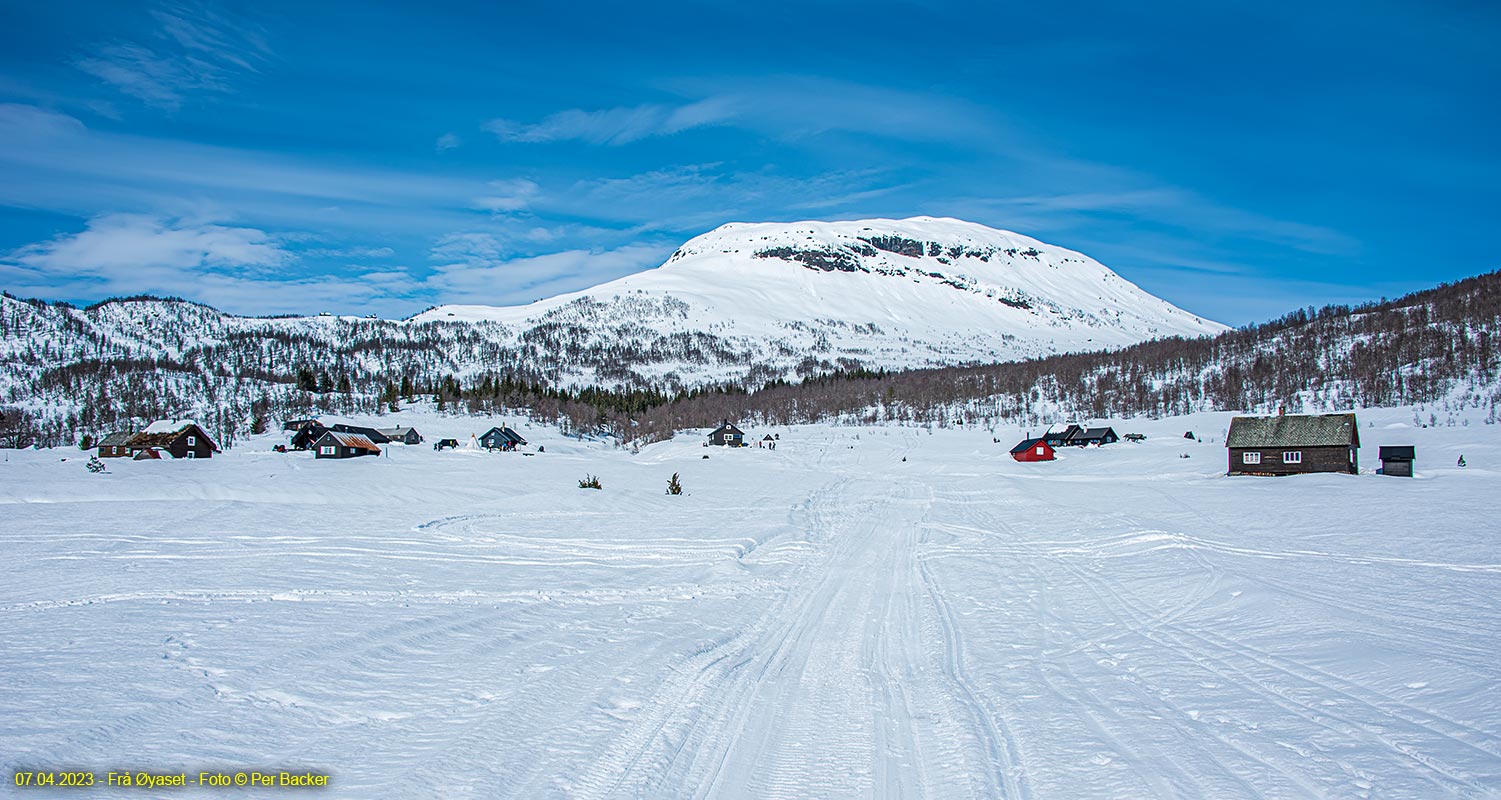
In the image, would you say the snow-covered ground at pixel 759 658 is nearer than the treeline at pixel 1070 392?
Yes

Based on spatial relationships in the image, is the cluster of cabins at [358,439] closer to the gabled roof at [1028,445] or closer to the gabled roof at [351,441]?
the gabled roof at [351,441]

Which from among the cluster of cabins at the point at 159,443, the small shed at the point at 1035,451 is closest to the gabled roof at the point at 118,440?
the cluster of cabins at the point at 159,443

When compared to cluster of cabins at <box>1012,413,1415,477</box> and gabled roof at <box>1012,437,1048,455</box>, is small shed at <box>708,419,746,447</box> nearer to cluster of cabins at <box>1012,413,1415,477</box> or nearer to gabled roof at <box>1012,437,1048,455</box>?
gabled roof at <box>1012,437,1048,455</box>

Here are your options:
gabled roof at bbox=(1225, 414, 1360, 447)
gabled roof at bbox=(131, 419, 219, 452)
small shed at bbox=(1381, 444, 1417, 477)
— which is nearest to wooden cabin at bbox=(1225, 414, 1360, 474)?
gabled roof at bbox=(1225, 414, 1360, 447)

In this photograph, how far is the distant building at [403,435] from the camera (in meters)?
121

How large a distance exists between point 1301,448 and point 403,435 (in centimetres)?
11420

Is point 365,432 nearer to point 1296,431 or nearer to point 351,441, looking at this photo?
point 351,441

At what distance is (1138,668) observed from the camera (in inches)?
347

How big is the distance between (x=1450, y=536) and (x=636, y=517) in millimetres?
23777

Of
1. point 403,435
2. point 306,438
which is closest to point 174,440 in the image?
point 306,438

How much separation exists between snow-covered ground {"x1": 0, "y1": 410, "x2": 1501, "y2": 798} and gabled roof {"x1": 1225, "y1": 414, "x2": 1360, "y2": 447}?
31836 millimetres

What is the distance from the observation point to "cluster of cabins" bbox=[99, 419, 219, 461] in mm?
84125

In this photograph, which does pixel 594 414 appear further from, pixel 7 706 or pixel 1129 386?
pixel 7 706

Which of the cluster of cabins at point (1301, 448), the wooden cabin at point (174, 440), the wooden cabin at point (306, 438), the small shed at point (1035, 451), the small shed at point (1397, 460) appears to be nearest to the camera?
the small shed at point (1397, 460)
